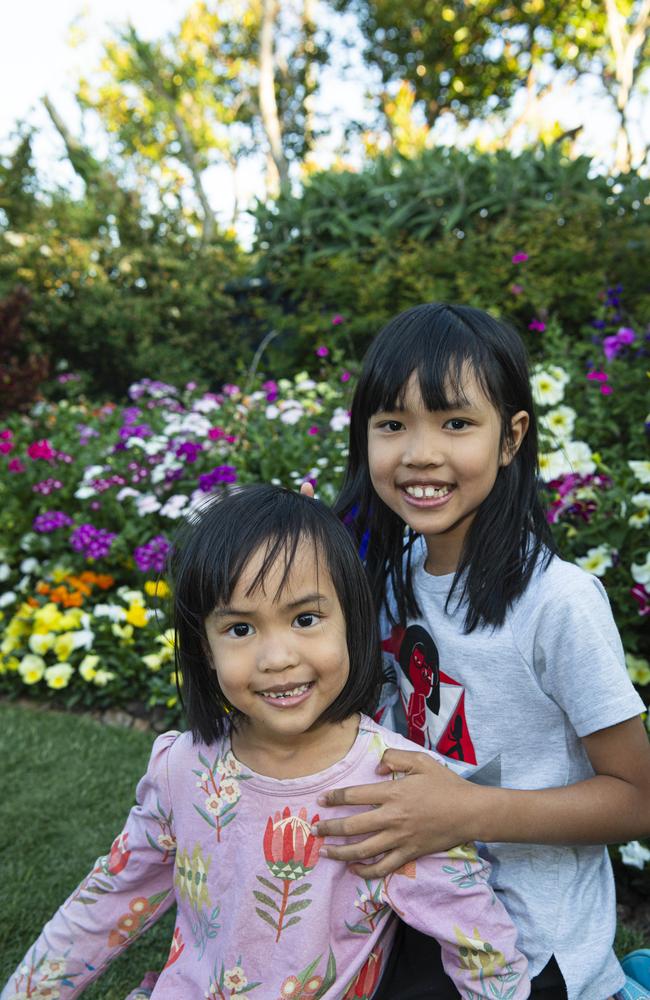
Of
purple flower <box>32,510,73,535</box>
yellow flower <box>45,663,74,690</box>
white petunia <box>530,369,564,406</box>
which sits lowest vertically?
yellow flower <box>45,663,74,690</box>

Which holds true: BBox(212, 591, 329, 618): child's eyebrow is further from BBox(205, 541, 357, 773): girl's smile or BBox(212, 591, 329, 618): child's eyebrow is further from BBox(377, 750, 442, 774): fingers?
BBox(377, 750, 442, 774): fingers

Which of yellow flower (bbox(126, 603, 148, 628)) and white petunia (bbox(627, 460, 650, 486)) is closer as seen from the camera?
white petunia (bbox(627, 460, 650, 486))

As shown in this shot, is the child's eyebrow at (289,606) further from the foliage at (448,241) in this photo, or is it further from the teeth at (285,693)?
the foliage at (448,241)

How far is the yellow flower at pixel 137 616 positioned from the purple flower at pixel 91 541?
275 millimetres

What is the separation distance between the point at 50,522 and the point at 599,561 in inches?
91.2

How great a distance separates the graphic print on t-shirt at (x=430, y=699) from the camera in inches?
53.1

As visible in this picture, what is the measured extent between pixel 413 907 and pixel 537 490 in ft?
2.30

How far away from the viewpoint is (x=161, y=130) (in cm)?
2102

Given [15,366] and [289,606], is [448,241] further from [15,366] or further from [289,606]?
[289,606]

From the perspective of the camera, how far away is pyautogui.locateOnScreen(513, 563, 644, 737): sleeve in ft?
3.78

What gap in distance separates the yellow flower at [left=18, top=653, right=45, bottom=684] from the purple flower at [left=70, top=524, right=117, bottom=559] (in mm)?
465

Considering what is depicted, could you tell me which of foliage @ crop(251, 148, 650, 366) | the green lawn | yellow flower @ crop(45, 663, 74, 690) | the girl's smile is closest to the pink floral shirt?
the girl's smile

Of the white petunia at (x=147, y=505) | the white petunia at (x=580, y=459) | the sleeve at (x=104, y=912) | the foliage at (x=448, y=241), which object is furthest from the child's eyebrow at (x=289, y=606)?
the foliage at (x=448, y=241)

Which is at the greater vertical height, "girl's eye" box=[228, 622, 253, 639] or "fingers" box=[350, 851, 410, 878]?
"girl's eye" box=[228, 622, 253, 639]
